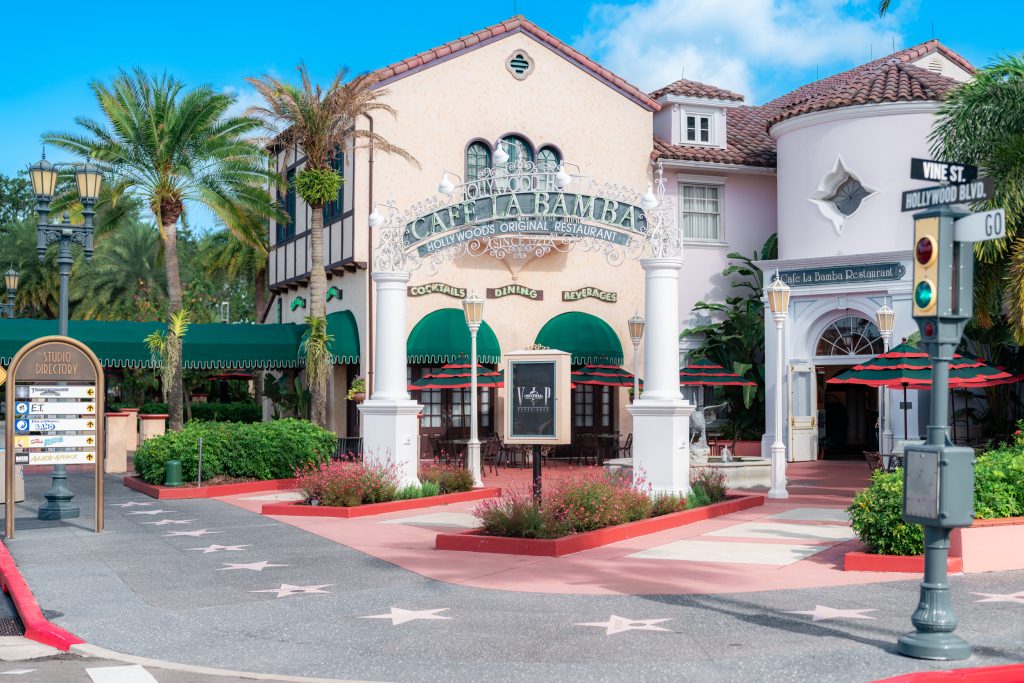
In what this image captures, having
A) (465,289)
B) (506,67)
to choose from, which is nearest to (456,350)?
(465,289)

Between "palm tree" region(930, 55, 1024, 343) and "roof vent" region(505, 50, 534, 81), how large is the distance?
14041 mm

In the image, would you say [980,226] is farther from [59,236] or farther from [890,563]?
[59,236]

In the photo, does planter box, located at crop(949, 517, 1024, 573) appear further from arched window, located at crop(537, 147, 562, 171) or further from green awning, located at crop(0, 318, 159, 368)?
green awning, located at crop(0, 318, 159, 368)

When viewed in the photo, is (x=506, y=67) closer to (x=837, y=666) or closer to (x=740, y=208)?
(x=740, y=208)

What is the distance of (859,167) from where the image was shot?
2759 cm

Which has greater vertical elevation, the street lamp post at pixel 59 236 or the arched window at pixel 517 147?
the arched window at pixel 517 147

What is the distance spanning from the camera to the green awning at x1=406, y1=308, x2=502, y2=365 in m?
28.1

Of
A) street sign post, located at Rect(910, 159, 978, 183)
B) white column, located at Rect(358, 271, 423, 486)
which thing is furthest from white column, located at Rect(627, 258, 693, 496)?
street sign post, located at Rect(910, 159, 978, 183)

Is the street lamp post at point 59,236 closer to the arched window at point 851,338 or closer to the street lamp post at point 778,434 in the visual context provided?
the street lamp post at point 778,434

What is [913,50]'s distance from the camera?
33375mm

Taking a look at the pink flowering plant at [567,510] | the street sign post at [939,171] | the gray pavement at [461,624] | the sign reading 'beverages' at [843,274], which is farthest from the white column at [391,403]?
the sign reading 'beverages' at [843,274]

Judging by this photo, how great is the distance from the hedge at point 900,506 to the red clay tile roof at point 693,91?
20923mm

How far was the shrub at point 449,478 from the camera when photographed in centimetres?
1969

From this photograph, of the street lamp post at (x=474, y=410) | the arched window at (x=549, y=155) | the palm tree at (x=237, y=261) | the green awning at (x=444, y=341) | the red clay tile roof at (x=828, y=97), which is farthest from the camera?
the palm tree at (x=237, y=261)
